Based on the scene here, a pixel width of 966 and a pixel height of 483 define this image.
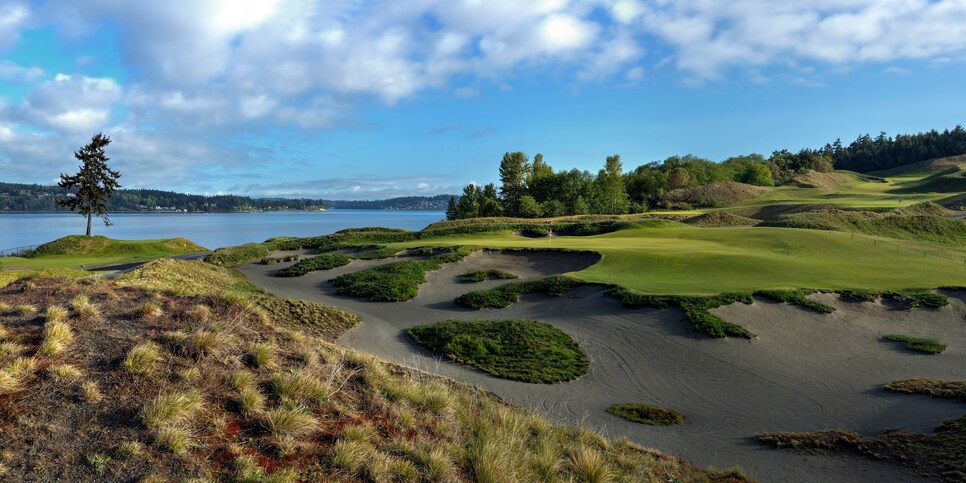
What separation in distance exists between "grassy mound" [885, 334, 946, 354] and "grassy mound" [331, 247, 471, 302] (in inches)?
745

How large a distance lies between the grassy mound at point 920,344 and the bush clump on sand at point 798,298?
6.50 ft

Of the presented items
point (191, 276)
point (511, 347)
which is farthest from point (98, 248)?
point (511, 347)

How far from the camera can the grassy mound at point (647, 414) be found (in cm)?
1155

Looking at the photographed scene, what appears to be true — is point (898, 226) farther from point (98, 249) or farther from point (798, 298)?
point (98, 249)

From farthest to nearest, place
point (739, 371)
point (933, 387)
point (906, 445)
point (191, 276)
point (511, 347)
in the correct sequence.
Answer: point (191, 276), point (511, 347), point (739, 371), point (933, 387), point (906, 445)

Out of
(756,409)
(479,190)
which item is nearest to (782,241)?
(756,409)

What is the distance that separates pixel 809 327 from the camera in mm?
17031

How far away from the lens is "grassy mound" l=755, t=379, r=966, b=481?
8.61m

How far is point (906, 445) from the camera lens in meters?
9.58

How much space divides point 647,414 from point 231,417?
955 cm

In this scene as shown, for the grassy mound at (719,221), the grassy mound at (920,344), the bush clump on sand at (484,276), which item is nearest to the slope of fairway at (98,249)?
the bush clump on sand at (484,276)

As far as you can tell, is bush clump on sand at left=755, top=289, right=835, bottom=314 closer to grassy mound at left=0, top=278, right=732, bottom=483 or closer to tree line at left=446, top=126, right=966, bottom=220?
grassy mound at left=0, top=278, right=732, bottom=483

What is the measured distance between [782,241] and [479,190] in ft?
216

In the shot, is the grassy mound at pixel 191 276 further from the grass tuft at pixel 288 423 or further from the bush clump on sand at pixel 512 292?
the grass tuft at pixel 288 423
